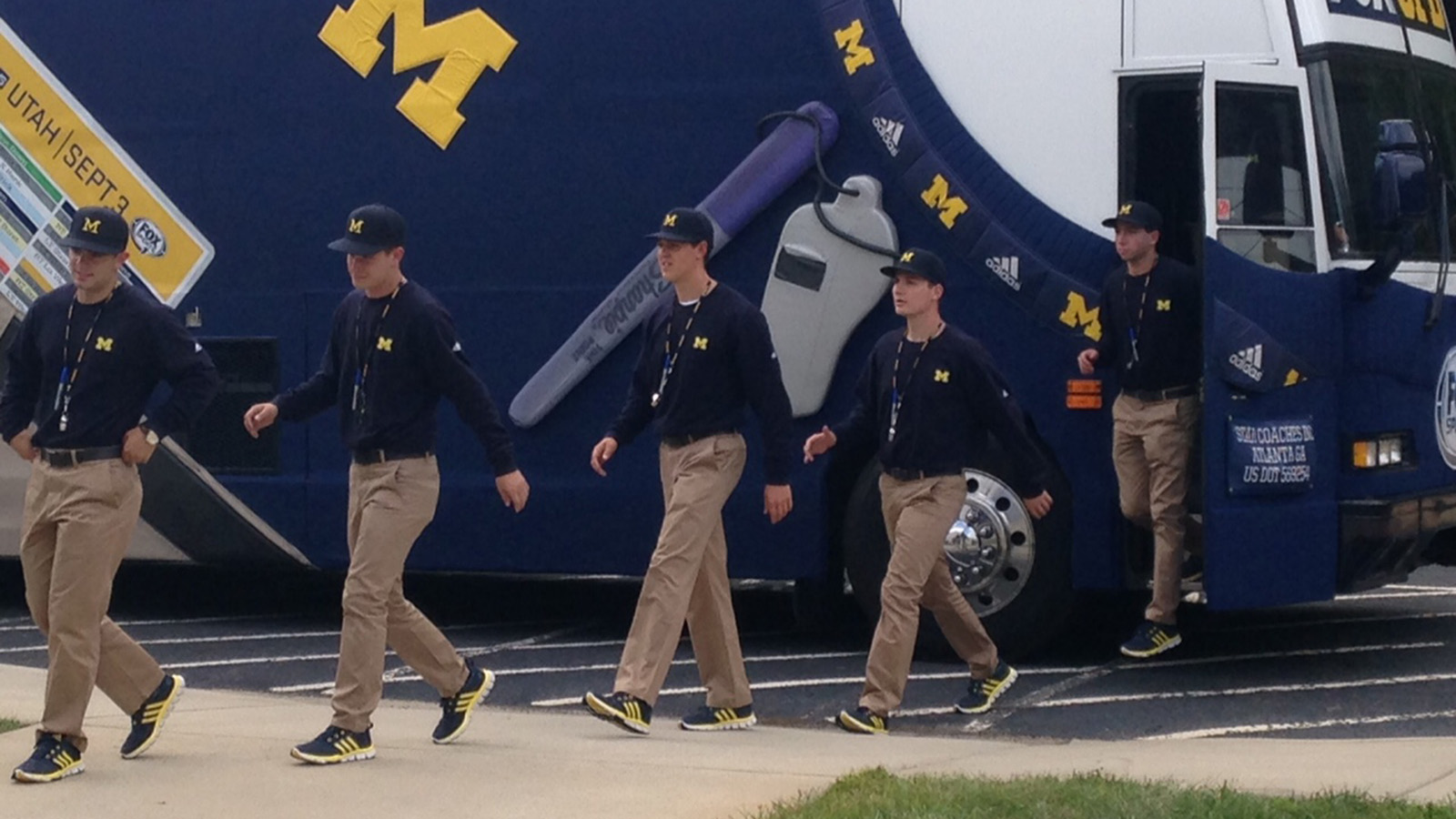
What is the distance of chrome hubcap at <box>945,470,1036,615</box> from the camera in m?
10.1

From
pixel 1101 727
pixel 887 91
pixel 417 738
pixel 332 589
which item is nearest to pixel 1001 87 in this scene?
pixel 887 91

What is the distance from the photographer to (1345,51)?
9.91 m

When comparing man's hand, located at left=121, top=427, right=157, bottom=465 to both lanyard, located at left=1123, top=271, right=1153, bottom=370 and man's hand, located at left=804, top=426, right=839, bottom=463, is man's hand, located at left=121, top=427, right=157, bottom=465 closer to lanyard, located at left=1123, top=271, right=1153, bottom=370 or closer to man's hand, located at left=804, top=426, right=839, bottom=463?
man's hand, located at left=804, top=426, right=839, bottom=463

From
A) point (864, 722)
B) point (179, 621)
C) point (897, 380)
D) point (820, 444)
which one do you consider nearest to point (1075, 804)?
point (864, 722)

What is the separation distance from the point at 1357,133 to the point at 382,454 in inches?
169

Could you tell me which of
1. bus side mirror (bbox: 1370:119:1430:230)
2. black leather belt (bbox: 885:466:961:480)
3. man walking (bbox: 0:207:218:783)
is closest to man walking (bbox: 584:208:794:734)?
black leather belt (bbox: 885:466:961:480)

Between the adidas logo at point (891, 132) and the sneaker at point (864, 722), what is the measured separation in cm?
249

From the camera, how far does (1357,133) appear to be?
9.98 m

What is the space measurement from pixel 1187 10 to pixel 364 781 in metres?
4.47

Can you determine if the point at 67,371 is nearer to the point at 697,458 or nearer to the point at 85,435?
the point at 85,435

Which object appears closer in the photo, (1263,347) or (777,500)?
(777,500)

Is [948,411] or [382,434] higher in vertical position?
[948,411]

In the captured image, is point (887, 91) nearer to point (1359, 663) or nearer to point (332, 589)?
point (1359, 663)

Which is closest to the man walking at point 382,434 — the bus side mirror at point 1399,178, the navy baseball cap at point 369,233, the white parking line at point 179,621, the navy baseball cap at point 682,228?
the navy baseball cap at point 369,233
